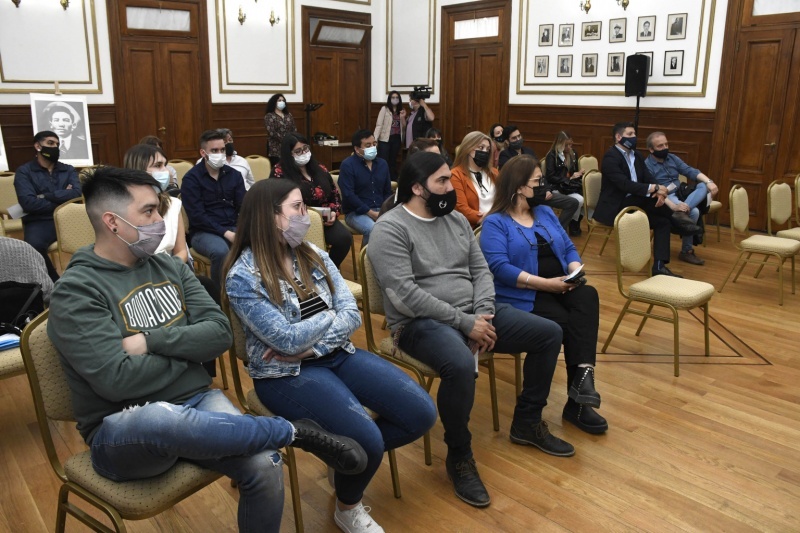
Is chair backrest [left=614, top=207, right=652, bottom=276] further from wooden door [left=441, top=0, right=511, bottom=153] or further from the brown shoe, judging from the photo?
wooden door [left=441, top=0, right=511, bottom=153]

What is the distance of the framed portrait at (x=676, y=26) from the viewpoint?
7.47 meters

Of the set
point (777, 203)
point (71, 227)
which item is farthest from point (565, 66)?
point (71, 227)

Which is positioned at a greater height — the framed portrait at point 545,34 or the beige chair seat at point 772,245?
the framed portrait at point 545,34

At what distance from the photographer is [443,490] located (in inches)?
99.1

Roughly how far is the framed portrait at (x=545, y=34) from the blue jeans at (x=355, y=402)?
7.65m

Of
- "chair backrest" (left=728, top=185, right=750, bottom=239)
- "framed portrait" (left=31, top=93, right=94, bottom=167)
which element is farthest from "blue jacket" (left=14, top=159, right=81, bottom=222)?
"chair backrest" (left=728, top=185, right=750, bottom=239)

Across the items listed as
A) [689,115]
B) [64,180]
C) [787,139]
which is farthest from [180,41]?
[787,139]

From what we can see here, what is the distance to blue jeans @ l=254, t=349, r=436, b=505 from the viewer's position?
79.4 inches

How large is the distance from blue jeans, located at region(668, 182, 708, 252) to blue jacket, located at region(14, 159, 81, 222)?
17.6 ft

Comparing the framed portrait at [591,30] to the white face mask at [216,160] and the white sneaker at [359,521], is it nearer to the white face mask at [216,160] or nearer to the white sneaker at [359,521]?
the white face mask at [216,160]

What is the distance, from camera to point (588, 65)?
331 inches

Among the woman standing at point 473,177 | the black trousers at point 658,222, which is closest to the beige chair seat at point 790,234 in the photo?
the black trousers at point 658,222

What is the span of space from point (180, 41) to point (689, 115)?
6.75 meters

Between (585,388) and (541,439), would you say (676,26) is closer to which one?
(585,388)
